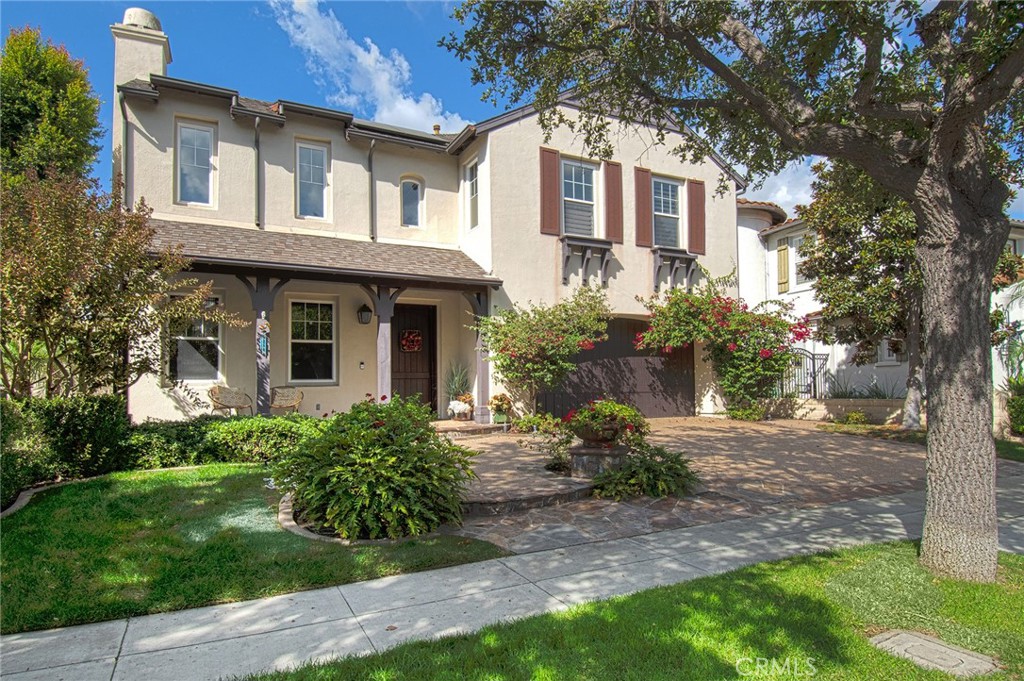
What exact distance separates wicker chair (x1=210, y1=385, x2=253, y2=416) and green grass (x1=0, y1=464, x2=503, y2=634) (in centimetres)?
468

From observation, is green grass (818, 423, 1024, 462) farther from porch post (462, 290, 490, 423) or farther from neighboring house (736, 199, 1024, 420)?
porch post (462, 290, 490, 423)

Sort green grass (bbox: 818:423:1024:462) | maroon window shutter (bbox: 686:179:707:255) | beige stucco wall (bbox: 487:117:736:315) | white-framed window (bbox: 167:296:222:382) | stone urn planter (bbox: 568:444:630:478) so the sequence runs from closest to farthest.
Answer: stone urn planter (bbox: 568:444:630:478)
green grass (bbox: 818:423:1024:462)
white-framed window (bbox: 167:296:222:382)
beige stucco wall (bbox: 487:117:736:315)
maroon window shutter (bbox: 686:179:707:255)

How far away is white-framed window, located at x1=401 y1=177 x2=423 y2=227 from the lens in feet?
44.8

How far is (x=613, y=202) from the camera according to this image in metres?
14.3

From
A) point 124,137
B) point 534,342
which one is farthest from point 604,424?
point 124,137

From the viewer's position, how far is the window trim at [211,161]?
454 inches

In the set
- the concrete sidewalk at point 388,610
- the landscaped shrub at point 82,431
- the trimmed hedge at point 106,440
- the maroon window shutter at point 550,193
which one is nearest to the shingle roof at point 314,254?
the maroon window shutter at point 550,193

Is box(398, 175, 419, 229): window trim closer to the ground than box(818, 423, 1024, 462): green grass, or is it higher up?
higher up

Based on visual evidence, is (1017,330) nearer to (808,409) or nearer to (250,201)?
(808,409)

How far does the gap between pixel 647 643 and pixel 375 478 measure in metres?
2.89

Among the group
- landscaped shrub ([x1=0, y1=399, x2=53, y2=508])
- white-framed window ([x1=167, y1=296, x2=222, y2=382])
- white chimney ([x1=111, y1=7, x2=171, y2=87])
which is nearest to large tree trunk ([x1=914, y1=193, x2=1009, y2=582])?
landscaped shrub ([x1=0, y1=399, x2=53, y2=508])

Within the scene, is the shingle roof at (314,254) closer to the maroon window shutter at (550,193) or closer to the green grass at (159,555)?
the maroon window shutter at (550,193)

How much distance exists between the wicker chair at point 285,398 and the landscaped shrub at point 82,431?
3867 millimetres

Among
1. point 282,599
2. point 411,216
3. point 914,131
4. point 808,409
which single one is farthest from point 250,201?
point 808,409
